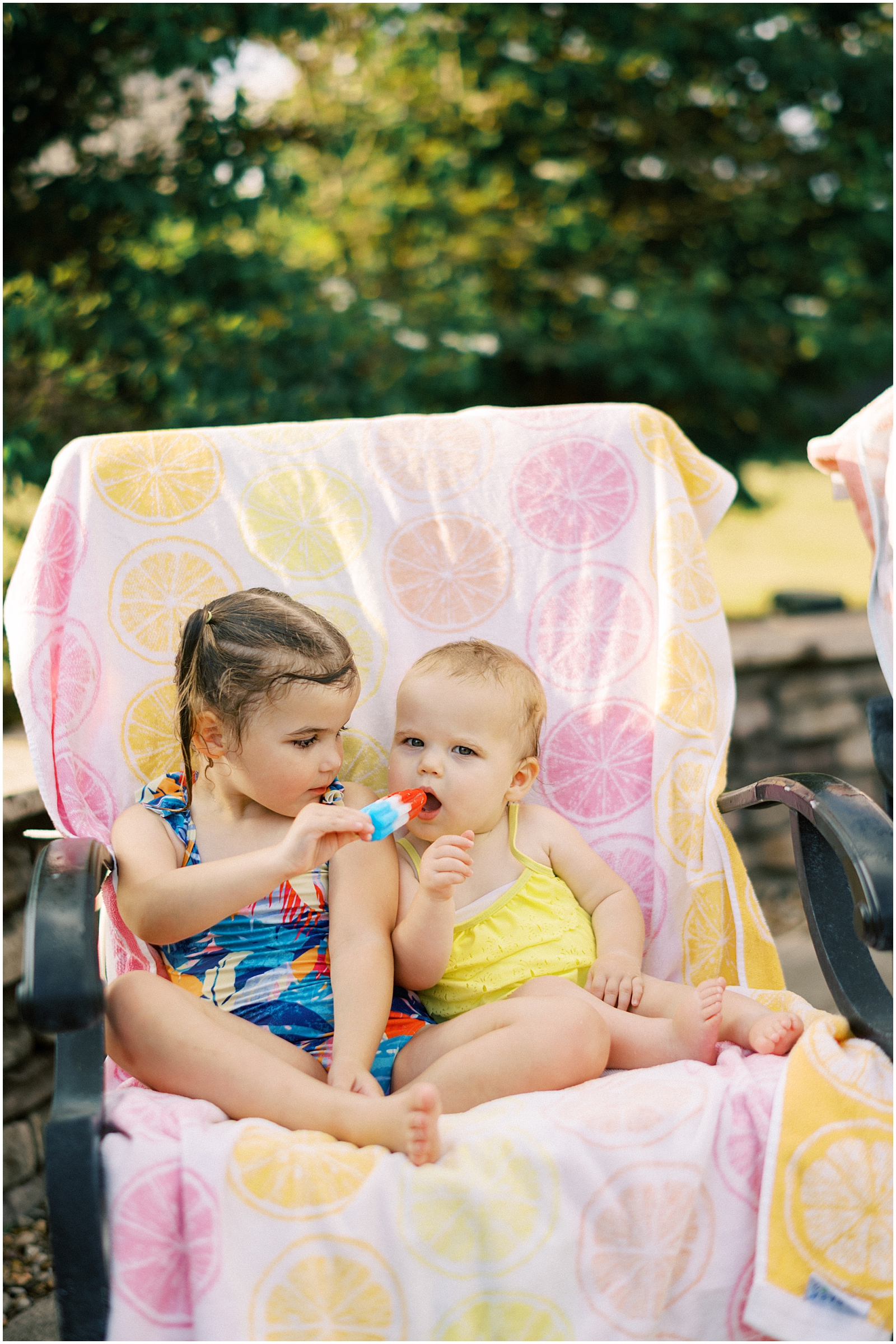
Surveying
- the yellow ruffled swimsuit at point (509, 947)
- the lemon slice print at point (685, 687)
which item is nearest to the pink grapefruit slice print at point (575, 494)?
the lemon slice print at point (685, 687)

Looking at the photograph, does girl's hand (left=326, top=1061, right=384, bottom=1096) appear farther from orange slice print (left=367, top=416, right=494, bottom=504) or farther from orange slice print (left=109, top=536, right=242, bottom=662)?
orange slice print (left=367, top=416, right=494, bottom=504)

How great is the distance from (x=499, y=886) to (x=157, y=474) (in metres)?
0.86

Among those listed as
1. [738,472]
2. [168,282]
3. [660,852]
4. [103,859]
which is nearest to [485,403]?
[738,472]

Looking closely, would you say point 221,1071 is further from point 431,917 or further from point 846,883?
point 846,883

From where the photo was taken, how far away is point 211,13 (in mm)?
2873

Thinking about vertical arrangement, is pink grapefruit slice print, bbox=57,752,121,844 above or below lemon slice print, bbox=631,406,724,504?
below

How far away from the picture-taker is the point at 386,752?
1659 millimetres

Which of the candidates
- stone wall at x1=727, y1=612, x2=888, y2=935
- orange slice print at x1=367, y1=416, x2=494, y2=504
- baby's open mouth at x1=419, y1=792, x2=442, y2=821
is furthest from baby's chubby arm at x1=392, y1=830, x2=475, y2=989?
stone wall at x1=727, y1=612, x2=888, y2=935

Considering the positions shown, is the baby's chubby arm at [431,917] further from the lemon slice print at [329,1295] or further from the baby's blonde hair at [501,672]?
the lemon slice print at [329,1295]

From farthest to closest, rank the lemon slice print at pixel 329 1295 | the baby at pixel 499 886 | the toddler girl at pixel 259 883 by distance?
the baby at pixel 499 886, the toddler girl at pixel 259 883, the lemon slice print at pixel 329 1295

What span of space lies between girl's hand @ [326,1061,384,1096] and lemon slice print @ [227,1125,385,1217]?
15 cm

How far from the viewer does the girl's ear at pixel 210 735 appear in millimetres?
1418

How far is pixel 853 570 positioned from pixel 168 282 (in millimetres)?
4623

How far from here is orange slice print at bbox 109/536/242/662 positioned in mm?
1631
